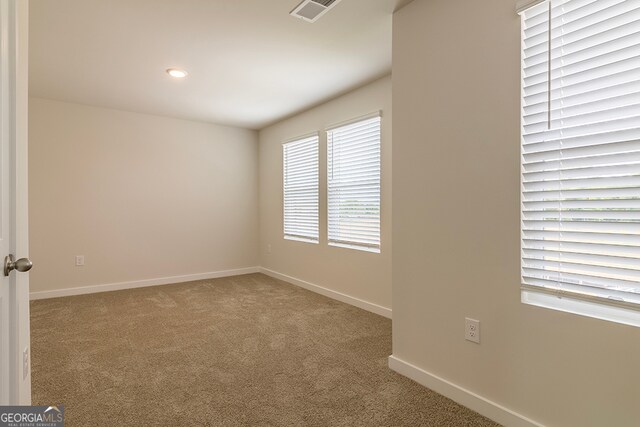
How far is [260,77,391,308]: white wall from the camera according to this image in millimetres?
3572

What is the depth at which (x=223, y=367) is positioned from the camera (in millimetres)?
2484

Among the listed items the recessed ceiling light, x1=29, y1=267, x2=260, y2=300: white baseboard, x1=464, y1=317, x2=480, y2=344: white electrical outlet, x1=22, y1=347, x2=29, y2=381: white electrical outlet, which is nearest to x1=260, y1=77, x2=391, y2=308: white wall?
x1=29, y1=267, x2=260, y2=300: white baseboard

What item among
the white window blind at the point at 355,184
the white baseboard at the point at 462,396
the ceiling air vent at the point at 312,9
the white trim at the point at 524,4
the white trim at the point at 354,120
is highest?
the ceiling air vent at the point at 312,9

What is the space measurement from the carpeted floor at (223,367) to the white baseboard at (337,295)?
0.11 meters

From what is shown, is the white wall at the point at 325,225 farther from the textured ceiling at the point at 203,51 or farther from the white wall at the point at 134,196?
the white wall at the point at 134,196

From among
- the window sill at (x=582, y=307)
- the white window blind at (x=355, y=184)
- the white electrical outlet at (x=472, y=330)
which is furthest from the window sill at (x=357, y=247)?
the window sill at (x=582, y=307)

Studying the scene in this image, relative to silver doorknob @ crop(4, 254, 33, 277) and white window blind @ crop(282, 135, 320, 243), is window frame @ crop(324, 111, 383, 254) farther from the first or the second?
silver doorknob @ crop(4, 254, 33, 277)

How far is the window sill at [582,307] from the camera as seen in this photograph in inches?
54.9

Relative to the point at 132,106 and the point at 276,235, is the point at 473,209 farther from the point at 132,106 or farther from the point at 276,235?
the point at 132,106

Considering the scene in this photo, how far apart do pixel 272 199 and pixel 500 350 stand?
4.28m

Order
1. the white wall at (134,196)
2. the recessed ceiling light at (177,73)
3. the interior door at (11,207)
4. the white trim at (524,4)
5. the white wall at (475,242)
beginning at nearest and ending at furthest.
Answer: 1. the interior door at (11,207)
2. the white wall at (475,242)
3. the white trim at (524,4)
4. the recessed ceiling light at (177,73)
5. the white wall at (134,196)

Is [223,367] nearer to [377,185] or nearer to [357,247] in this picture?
[357,247]

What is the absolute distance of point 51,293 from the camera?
4.29 meters

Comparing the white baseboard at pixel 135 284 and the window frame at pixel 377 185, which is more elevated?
the window frame at pixel 377 185
